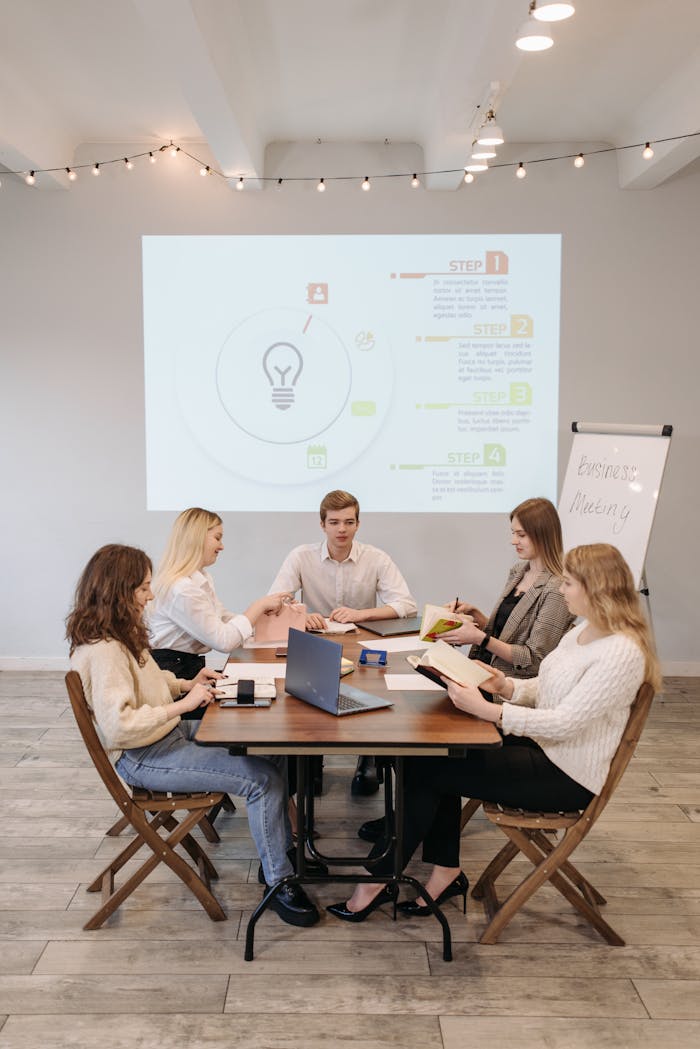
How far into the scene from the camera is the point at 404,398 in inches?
212

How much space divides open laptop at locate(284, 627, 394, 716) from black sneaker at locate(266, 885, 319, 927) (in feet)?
1.97

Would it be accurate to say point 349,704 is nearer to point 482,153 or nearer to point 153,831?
point 153,831

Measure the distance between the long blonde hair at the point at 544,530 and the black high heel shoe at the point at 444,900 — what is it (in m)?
1.15

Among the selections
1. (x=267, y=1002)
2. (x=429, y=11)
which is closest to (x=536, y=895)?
(x=267, y=1002)

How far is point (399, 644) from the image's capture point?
3.35 m

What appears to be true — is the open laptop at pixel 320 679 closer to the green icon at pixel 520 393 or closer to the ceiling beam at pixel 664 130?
the green icon at pixel 520 393

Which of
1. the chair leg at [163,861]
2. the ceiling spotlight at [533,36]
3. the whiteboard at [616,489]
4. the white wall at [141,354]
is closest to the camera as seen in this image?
the chair leg at [163,861]

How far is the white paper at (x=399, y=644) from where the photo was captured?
129 inches

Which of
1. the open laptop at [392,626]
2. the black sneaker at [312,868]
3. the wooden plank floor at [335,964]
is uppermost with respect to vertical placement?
the open laptop at [392,626]

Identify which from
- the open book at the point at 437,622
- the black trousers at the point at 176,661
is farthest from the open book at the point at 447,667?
the black trousers at the point at 176,661

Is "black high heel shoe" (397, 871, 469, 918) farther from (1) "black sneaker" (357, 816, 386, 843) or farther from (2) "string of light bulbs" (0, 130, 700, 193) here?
(2) "string of light bulbs" (0, 130, 700, 193)

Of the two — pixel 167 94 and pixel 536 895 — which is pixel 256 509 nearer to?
pixel 167 94

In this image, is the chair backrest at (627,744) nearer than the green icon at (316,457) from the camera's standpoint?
Yes

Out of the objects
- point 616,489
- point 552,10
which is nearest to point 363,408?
point 616,489
